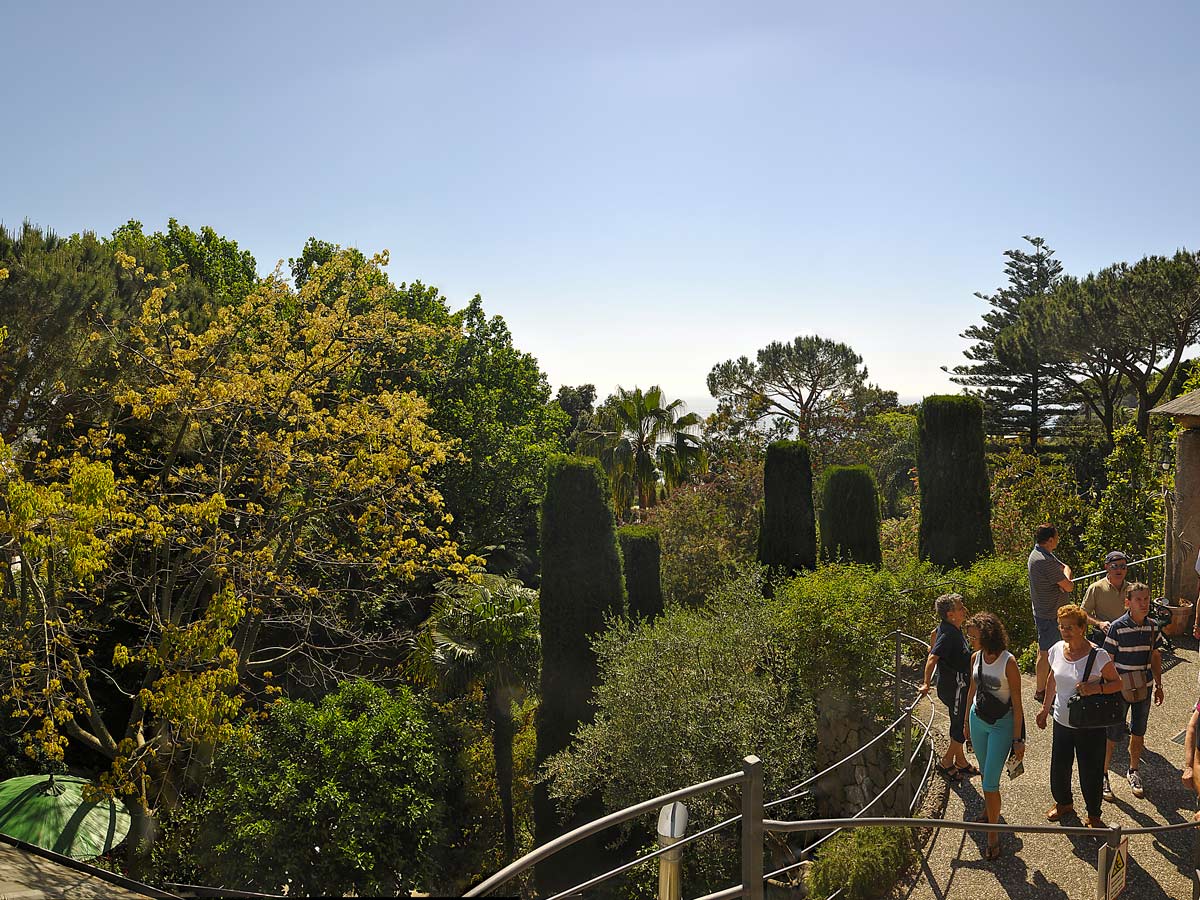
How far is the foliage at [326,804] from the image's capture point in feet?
31.7

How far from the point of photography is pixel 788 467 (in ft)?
50.3

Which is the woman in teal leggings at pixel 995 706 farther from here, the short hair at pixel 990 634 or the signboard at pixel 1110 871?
the signboard at pixel 1110 871

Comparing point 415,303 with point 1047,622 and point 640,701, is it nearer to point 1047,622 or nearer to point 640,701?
point 640,701

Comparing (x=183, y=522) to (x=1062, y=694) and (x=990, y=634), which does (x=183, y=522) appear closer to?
(x=990, y=634)

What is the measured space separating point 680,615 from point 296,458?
5268 mm

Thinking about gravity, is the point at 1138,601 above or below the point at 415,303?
below

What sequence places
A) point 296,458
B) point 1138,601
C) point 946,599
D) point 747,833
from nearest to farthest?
point 747,833, point 1138,601, point 946,599, point 296,458

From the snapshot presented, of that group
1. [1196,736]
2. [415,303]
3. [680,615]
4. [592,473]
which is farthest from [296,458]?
[415,303]

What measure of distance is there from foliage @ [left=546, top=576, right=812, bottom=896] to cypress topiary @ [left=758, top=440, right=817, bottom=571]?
4.63 metres

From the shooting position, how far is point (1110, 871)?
409 centimetres

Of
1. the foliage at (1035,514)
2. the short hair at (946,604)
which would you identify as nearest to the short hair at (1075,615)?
the short hair at (946,604)

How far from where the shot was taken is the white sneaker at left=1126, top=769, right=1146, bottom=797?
584cm

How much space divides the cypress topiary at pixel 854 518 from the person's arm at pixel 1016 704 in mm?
9743

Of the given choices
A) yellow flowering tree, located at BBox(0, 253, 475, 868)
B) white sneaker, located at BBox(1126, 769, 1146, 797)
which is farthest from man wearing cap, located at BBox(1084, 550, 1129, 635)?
yellow flowering tree, located at BBox(0, 253, 475, 868)
